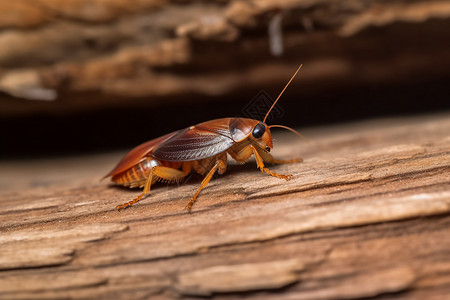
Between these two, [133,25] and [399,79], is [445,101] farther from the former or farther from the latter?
[133,25]

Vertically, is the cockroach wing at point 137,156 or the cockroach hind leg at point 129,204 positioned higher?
the cockroach wing at point 137,156

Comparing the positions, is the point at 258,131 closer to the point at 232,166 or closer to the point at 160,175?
the point at 232,166

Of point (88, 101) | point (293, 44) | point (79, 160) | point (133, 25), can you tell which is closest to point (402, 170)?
point (293, 44)

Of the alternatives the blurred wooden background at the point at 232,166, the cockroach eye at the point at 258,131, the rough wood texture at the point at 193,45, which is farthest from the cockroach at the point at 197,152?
the rough wood texture at the point at 193,45

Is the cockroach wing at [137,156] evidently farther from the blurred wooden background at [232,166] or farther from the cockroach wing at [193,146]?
the blurred wooden background at [232,166]

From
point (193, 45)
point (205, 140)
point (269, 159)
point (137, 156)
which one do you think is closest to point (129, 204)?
point (137, 156)

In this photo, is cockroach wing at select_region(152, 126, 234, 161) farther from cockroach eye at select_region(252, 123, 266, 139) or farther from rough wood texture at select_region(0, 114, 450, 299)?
rough wood texture at select_region(0, 114, 450, 299)
